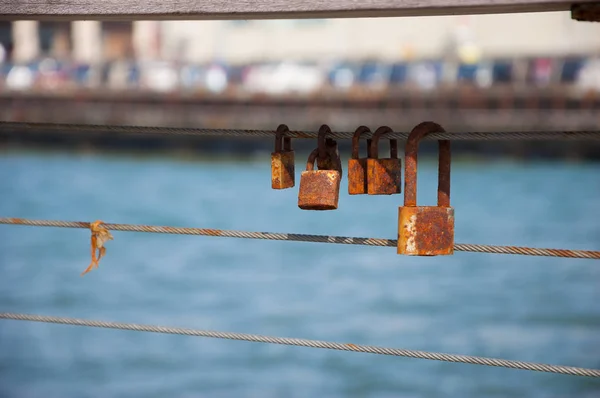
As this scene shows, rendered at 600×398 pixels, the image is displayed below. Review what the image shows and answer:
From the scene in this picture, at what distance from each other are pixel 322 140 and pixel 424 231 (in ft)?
1.03

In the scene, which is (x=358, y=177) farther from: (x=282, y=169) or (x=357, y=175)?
(x=282, y=169)

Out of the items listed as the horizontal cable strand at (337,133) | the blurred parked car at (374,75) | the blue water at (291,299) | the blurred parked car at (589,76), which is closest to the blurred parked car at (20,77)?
the blurred parked car at (374,75)

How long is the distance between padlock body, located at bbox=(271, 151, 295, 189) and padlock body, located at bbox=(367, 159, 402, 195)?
195 mm

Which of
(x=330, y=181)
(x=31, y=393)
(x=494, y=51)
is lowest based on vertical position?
(x=31, y=393)

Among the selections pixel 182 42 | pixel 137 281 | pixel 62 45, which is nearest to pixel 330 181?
pixel 137 281

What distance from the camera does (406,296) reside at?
10.4 metres

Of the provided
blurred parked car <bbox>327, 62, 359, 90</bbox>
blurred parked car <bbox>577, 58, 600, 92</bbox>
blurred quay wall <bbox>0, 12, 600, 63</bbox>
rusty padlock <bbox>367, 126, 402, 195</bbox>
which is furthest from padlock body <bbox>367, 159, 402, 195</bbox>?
blurred quay wall <bbox>0, 12, 600, 63</bbox>

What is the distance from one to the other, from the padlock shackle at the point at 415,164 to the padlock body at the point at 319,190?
0.16 metres

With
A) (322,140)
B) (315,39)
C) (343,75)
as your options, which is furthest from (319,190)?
(315,39)

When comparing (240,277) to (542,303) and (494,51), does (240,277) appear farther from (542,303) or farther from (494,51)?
(494,51)

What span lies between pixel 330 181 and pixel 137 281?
927 centimetres

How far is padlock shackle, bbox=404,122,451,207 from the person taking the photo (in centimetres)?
186

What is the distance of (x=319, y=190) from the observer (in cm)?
202

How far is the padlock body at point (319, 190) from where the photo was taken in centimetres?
200
